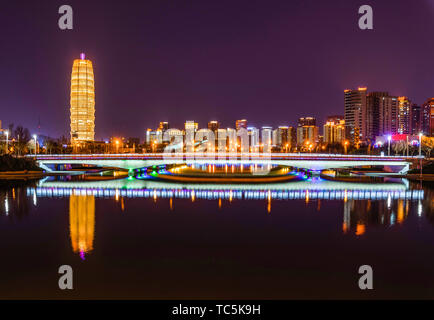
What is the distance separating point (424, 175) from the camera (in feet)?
161

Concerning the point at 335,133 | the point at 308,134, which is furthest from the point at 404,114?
the point at 308,134

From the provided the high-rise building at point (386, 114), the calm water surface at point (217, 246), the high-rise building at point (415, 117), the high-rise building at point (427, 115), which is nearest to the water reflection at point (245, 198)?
the calm water surface at point (217, 246)

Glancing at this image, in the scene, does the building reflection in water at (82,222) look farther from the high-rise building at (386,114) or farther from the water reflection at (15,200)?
the high-rise building at (386,114)

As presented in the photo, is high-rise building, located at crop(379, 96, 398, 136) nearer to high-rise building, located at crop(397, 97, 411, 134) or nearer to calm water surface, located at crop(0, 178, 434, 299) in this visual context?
high-rise building, located at crop(397, 97, 411, 134)

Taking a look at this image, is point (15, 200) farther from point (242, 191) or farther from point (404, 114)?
point (404, 114)

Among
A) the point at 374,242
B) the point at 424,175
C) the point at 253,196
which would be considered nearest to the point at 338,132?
the point at 424,175

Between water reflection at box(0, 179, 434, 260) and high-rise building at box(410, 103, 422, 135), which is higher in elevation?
high-rise building at box(410, 103, 422, 135)

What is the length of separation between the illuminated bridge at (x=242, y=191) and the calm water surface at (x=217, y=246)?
3.89 ft

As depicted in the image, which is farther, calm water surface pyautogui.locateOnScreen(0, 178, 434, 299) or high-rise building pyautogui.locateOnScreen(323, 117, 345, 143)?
high-rise building pyautogui.locateOnScreen(323, 117, 345, 143)

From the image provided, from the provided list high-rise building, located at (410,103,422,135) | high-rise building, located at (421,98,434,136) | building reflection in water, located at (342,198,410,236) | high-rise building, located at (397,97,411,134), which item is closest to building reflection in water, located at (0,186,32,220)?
building reflection in water, located at (342,198,410,236)

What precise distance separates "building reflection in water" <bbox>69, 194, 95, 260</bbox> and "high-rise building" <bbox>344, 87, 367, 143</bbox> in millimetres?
146681

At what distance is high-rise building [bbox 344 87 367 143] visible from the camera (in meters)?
161

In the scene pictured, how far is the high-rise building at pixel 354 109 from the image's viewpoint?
528ft
